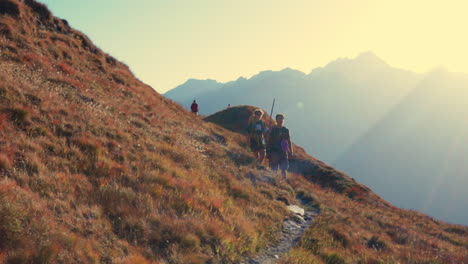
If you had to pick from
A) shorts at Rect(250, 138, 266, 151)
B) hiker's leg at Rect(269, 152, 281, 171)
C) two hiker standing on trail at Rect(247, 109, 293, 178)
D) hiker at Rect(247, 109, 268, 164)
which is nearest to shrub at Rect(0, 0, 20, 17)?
hiker at Rect(247, 109, 268, 164)

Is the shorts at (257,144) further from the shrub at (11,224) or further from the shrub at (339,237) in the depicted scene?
the shrub at (11,224)

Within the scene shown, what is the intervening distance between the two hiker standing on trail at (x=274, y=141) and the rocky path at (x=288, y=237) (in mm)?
2718

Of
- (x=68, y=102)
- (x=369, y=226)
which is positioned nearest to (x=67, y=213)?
(x=68, y=102)

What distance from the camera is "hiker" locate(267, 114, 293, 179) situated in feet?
41.4

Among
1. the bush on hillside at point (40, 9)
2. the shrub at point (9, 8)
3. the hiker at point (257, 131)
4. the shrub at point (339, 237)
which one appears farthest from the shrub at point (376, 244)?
the bush on hillside at point (40, 9)

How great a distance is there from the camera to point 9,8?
18578 millimetres

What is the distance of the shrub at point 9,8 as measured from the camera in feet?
59.8

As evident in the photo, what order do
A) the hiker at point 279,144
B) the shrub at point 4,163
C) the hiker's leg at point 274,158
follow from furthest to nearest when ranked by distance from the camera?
the hiker's leg at point 274,158, the hiker at point 279,144, the shrub at point 4,163

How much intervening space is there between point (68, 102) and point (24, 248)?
25.8 ft

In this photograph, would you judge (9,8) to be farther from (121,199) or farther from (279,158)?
(121,199)

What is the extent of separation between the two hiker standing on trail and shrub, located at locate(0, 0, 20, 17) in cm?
1696

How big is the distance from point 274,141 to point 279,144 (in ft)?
0.90

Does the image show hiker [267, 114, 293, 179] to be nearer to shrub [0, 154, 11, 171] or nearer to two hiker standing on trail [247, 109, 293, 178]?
two hiker standing on trail [247, 109, 293, 178]

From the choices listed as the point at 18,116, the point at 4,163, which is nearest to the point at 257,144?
the point at 18,116
